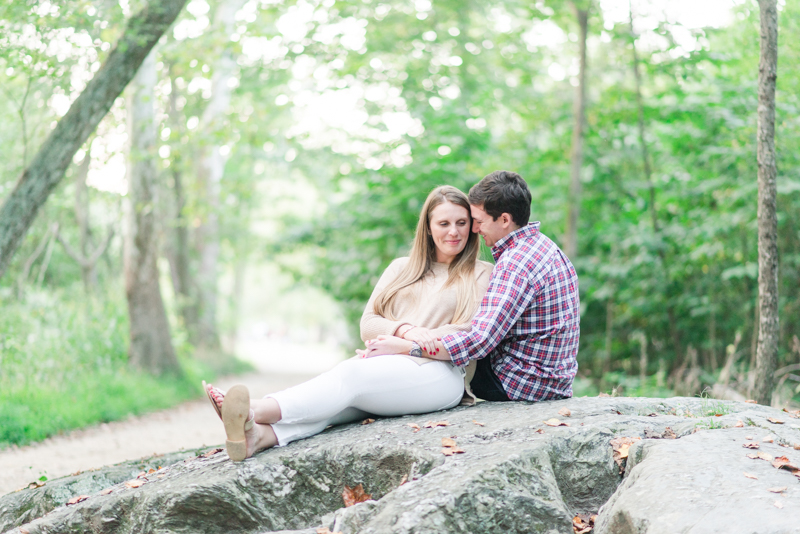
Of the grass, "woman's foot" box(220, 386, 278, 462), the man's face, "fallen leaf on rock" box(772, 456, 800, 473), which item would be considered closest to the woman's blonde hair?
the man's face

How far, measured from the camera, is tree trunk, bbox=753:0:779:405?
5.09 metres

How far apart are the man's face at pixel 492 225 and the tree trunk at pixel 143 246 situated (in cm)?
874

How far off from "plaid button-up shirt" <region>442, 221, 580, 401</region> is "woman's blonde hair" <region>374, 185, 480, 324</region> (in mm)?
214

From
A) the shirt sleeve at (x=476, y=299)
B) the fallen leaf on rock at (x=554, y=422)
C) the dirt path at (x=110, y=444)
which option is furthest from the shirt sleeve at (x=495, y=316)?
the dirt path at (x=110, y=444)

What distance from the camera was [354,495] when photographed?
3629 mm

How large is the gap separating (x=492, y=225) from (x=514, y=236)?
148 millimetres

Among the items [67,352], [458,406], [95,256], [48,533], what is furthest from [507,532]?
[95,256]

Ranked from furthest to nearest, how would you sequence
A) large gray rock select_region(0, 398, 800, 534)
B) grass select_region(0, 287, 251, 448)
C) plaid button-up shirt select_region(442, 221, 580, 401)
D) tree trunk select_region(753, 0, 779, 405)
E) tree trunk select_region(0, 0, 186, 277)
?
grass select_region(0, 287, 251, 448) → tree trunk select_region(0, 0, 186, 277) → tree trunk select_region(753, 0, 779, 405) → plaid button-up shirt select_region(442, 221, 580, 401) → large gray rock select_region(0, 398, 800, 534)

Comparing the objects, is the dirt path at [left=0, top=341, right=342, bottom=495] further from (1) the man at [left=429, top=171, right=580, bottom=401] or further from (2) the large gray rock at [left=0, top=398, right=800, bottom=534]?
(1) the man at [left=429, top=171, right=580, bottom=401]

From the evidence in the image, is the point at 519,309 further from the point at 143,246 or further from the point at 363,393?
the point at 143,246

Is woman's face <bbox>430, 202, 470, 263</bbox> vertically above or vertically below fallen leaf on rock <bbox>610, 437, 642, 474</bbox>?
above

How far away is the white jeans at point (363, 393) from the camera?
378 centimetres

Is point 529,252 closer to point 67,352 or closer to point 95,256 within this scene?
point 67,352

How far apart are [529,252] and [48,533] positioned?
10.2ft
